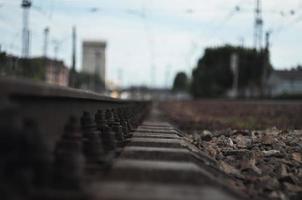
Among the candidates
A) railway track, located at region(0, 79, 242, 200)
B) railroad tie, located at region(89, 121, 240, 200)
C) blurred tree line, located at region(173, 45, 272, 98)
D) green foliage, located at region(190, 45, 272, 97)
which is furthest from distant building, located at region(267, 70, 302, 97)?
railroad tie, located at region(89, 121, 240, 200)

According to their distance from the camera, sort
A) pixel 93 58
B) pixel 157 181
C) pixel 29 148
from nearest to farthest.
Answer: pixel 29 148
pixel 157 181
pixel 93 58

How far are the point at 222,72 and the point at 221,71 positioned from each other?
806 mm

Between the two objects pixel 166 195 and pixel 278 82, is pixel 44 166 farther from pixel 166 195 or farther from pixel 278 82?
pixel 278 82

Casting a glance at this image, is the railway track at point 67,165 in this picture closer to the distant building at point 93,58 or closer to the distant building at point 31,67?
the distant building at point 31,67

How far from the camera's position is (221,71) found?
458ft

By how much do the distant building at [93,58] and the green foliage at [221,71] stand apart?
2317cm

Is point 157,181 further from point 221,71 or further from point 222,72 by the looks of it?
point 221,71

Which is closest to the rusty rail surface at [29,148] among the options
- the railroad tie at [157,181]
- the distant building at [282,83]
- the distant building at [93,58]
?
the railroad tie at [157,181]

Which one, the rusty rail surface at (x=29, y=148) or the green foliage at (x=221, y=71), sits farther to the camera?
the green foliage at (x=221, y=71)

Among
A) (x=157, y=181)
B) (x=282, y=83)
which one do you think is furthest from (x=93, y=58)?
(x=157, y=181)

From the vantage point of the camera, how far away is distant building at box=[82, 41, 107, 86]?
13675cm

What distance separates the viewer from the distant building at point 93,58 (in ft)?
449

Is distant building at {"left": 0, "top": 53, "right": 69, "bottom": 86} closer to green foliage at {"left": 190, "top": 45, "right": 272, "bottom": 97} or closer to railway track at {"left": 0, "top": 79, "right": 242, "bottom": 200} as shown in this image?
railway track at {"left": 0, "top": 79, "right": 242, "bottom": 200}

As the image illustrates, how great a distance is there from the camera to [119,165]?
20.5 feet
